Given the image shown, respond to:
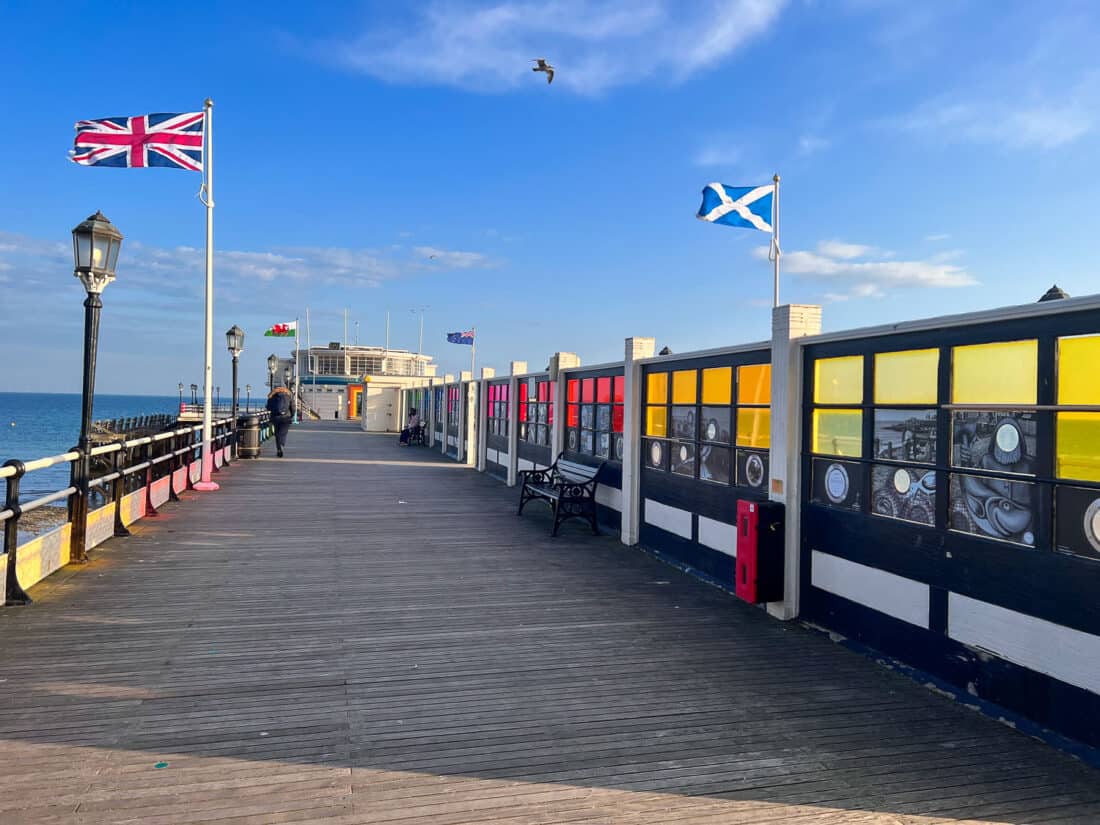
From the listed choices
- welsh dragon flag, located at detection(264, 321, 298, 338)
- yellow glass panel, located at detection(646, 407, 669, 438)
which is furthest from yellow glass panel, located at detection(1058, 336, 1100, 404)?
welsh dragon flag, located at detection(264, 321, 298, 338)

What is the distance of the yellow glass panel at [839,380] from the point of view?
535 centimetres

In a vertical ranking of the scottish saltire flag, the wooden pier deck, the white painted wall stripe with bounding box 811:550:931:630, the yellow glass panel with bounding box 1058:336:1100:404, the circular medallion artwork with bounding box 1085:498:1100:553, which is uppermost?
the scottish saltire flag

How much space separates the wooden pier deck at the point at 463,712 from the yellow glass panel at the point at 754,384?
68.9 inches

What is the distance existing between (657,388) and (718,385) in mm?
1400

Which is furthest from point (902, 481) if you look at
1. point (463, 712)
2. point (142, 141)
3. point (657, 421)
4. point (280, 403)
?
point (280, 403)

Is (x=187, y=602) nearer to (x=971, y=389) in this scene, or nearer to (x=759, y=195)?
(x=971, y=389)

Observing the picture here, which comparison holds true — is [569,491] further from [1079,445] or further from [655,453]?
[1079,445]

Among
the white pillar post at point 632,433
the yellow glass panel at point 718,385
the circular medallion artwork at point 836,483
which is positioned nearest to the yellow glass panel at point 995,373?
the circular medallion artwork at point 836,483

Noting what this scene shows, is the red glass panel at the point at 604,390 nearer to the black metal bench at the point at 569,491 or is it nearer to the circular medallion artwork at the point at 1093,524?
the black metal bench at the point at 569,491

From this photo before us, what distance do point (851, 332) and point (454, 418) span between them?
18.4m

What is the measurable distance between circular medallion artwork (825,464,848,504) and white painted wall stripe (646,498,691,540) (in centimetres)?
220

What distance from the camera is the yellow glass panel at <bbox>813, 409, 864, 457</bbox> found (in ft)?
17.5

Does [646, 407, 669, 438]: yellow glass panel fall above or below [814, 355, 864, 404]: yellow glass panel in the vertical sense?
below

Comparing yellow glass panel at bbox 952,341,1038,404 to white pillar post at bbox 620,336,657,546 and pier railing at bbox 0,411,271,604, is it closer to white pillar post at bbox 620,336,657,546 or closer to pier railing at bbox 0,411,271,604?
white pillar post at bbox 620,336,657,546
